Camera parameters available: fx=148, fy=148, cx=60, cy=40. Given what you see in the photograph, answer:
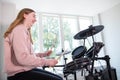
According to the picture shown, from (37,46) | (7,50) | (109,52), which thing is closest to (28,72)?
(7,50)

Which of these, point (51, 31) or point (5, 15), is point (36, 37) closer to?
point (51, 31)

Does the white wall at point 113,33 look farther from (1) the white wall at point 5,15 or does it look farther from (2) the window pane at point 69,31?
(1) the white wall at point 5,15

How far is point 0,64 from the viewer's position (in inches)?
111

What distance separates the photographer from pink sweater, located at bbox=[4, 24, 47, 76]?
1.06 metres

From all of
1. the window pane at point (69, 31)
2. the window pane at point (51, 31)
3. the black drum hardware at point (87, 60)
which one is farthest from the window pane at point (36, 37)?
the black drum hardware at point (87, 60)

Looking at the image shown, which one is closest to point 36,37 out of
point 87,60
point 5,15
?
point 5,15

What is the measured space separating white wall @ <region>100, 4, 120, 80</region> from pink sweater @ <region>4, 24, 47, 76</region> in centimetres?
319

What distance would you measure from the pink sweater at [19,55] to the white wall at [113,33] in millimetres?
3190

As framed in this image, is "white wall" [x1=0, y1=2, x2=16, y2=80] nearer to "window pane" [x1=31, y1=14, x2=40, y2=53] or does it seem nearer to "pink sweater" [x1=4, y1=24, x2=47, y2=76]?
"window pane" [x1=31, y1=14, x2=40, y2=53]

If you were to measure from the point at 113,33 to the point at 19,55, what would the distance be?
341 cm

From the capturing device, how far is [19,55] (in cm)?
107

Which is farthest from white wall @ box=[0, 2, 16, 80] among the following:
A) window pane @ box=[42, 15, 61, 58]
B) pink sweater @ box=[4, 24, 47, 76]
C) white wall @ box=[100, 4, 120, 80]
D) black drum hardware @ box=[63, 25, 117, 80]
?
white wall @ box=[100, 4, 120, 80]

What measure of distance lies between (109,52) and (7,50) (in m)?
3.44

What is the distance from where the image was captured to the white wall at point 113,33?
12.6ft
